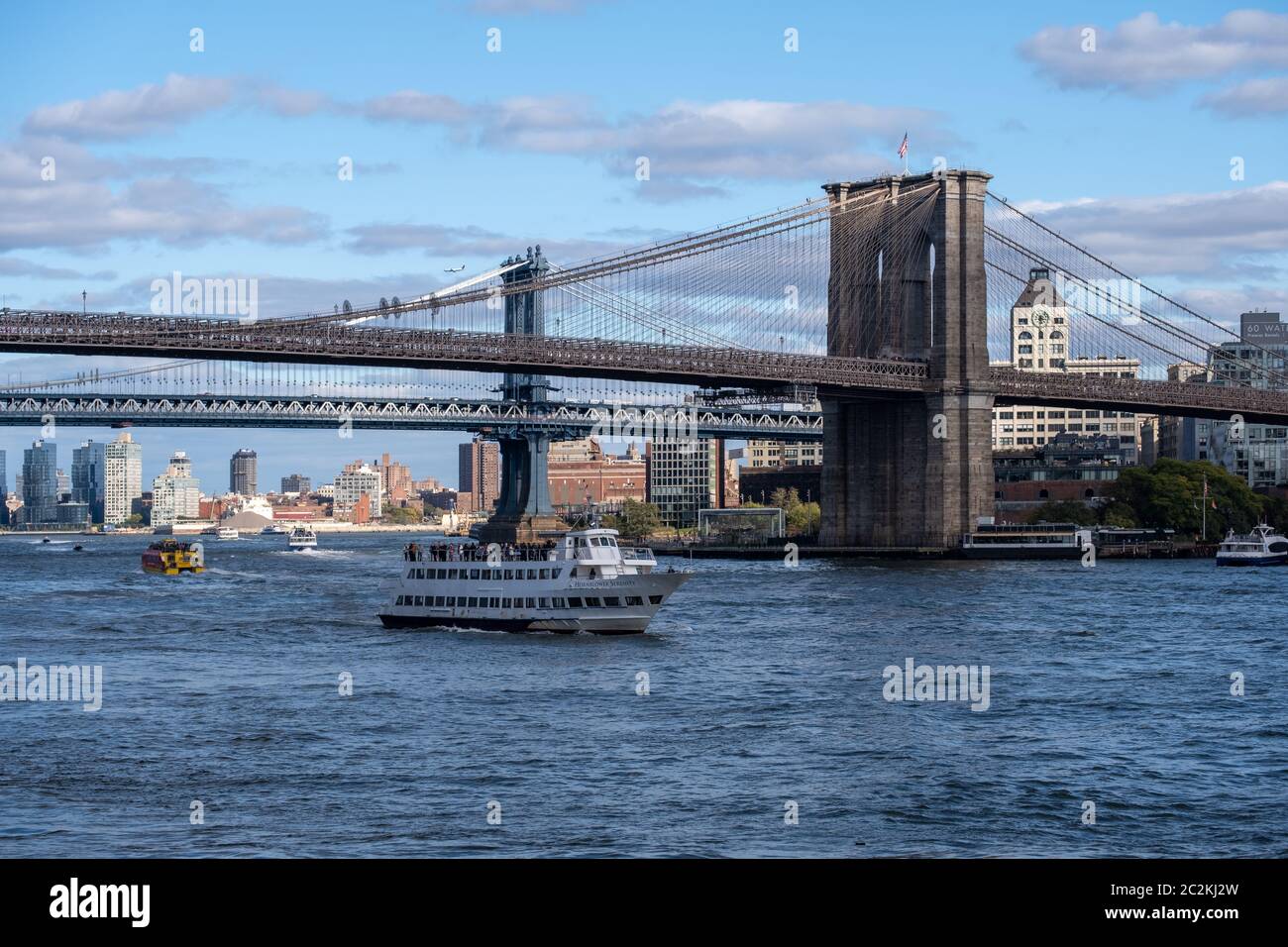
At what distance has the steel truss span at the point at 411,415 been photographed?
402ft

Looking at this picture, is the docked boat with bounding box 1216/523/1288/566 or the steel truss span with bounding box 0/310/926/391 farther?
the docked boat with bounding box 1216/523/1288/566

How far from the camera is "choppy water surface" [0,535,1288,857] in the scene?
805 inches

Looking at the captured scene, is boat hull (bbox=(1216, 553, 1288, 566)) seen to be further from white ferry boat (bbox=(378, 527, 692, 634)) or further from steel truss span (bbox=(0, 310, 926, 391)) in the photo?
white ferry boat (bbox=(378, 527, 692, 634))

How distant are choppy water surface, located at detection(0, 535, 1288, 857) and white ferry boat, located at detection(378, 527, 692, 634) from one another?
120 cm

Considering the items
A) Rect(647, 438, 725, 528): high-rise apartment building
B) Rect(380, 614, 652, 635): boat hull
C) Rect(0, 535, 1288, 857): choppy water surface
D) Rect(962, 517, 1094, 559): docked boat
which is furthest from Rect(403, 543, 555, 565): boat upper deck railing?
Rect(647, 438, 725, 528): high-rise apartment building

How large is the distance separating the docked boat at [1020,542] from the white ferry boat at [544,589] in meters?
44.8

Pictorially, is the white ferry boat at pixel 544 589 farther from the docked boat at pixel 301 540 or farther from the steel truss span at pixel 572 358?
the docked boat at pixel 301 540

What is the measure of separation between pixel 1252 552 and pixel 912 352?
71.7ft

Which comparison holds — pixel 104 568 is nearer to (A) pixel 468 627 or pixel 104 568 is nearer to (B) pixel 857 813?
(A) pixel 468 627

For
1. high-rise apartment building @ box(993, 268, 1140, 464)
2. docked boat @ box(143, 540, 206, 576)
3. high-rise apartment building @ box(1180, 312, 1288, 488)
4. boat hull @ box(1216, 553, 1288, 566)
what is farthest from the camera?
high-rise apartment building @ box(993, 268, 1140, 464)

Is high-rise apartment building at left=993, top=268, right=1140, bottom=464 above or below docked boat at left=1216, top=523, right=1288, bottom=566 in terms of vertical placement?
above

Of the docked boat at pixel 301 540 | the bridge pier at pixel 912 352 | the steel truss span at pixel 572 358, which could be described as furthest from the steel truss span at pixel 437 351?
the docked boat at pixel 301 540

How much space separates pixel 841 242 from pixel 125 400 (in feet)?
187
